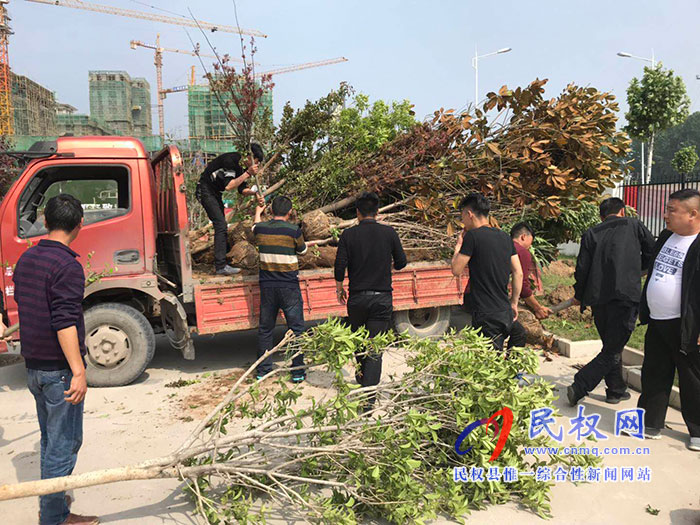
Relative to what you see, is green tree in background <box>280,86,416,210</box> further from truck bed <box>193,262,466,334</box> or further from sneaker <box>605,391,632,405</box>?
sneaker <box>605,391,632,405</box>

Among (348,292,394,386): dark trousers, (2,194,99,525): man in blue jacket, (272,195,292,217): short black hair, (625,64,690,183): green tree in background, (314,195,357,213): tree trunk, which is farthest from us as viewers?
(625,64,690,183): green tree in background

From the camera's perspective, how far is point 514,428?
316 cm

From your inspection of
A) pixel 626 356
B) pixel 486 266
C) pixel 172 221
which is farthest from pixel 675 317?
pixel 172 221

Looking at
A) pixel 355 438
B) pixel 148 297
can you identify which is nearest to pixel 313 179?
pixel 148 297

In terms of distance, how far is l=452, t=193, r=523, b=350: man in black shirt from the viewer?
413cm

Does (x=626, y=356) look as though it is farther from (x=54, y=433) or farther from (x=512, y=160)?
(x=54, y=433)

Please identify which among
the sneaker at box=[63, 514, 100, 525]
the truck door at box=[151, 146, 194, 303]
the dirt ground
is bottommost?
the dirt ground

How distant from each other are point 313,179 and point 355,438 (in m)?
4.38

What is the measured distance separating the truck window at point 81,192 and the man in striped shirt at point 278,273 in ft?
5.24

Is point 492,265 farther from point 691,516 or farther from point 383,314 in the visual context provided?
point 691,516

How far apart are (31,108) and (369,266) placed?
53.8 meters

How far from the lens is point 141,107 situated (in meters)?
68.4

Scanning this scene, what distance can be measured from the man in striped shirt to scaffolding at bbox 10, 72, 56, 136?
48626 mm

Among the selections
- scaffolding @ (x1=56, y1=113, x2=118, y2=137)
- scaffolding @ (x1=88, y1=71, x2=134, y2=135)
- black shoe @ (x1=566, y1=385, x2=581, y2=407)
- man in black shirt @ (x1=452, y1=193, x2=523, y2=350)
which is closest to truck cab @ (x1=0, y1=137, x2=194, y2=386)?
man in black shirt @ (x1=452, y1=193, x2=523, y2=350)
